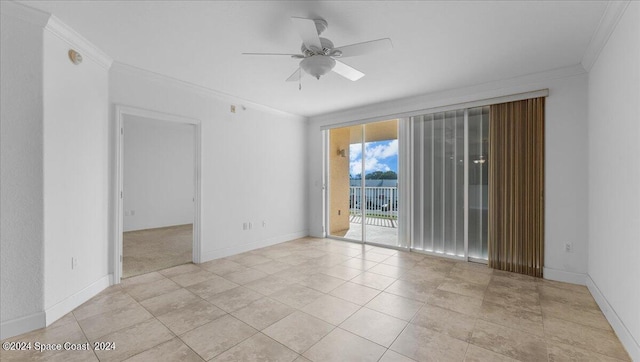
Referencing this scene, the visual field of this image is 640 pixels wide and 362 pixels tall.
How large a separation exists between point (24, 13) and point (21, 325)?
2.63 metres

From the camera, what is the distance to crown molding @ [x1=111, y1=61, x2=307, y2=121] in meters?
3.35

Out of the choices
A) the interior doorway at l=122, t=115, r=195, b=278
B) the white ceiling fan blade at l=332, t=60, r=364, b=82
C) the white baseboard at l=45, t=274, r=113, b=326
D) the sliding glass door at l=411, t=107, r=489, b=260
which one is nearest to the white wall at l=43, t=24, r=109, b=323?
the white baseboard at l=45, t=274, r=113, b=326

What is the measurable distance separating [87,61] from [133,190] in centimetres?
473

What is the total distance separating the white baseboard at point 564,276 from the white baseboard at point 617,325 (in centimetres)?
29

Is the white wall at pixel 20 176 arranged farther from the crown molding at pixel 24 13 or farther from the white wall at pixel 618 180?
the white wall at pixel 618 180

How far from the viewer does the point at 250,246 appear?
490 centimetres

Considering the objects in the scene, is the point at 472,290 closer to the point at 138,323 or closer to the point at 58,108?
the point at 138,323

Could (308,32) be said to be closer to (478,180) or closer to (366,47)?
(366,47)

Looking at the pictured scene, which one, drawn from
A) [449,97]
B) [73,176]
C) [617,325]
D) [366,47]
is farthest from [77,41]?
[617,325]

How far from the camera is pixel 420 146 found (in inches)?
182

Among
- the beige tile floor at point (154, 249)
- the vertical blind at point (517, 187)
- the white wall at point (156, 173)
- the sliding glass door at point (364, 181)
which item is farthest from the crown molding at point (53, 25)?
the vertical blind at point (517, 187)

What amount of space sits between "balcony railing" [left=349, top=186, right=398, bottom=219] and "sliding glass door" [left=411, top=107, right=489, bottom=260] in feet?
6.34

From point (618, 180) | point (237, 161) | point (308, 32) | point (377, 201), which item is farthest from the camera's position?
point (377, 201)

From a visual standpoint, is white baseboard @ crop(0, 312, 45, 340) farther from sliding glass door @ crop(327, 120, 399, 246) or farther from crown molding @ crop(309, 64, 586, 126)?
crown molding @ crop(309, 64, 586, 126)
